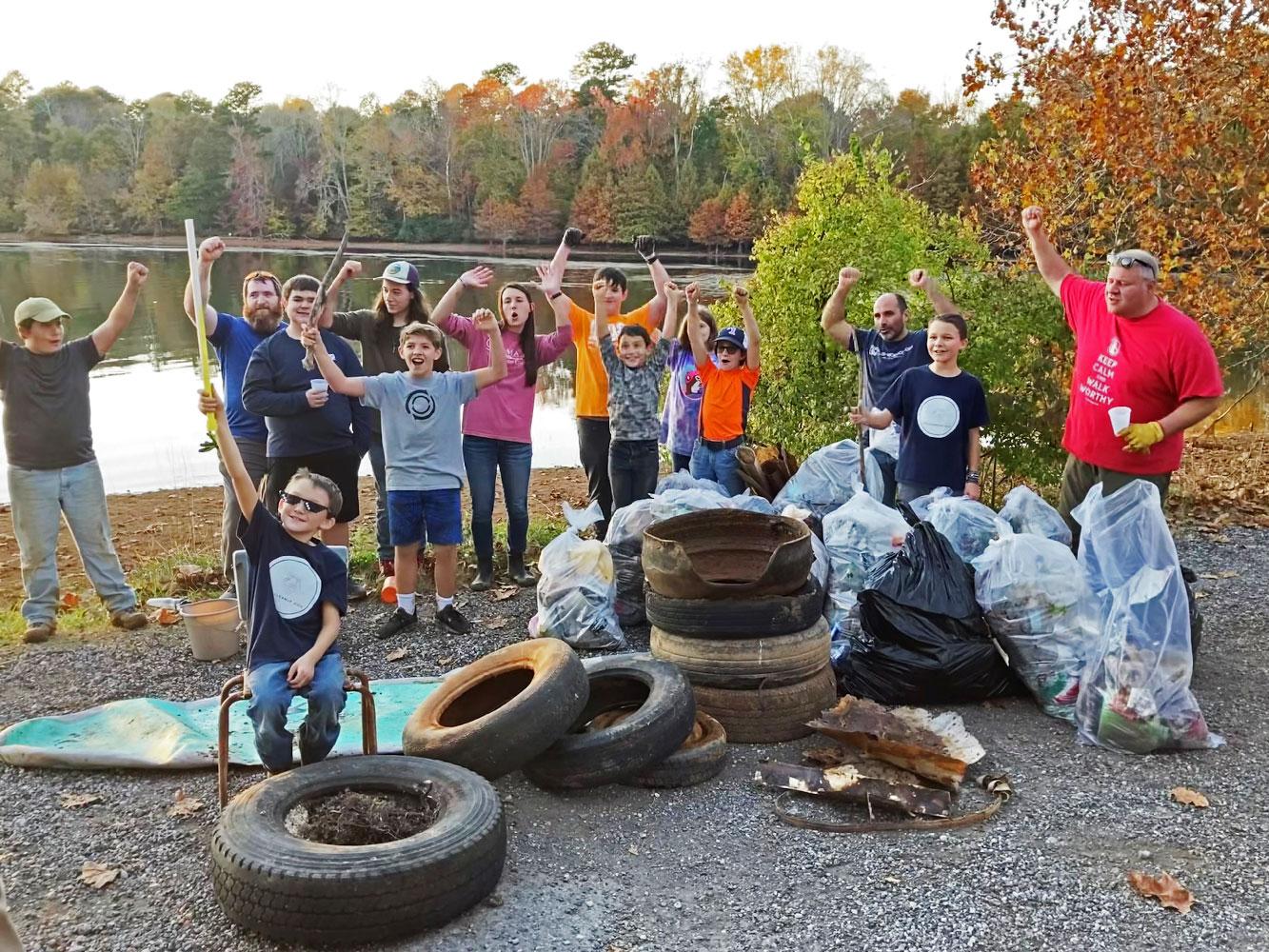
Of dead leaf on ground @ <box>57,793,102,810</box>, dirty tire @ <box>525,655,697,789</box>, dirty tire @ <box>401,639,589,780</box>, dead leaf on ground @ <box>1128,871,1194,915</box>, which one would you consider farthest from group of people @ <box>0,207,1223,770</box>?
dead leaf on ground @ <box>1128,871,1194,915</box>

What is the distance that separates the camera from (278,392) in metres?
5.55

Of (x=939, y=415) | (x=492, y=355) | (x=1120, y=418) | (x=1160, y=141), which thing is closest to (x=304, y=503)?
(x=492, y=355)

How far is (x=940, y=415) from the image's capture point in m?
5.57

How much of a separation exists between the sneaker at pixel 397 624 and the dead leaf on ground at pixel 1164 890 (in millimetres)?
3764

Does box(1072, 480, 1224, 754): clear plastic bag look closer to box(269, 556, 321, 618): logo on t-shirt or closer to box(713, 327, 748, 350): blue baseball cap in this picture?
box(713, 327, 748, 350): blue baseball cap

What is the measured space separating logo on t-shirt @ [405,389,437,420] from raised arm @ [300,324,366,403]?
244 millimetres

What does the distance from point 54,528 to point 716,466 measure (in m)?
4.00

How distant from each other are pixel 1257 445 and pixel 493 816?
40.4 feet

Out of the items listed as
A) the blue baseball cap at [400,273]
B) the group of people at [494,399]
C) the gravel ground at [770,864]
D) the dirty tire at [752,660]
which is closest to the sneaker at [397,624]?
the group of people at [494,399]

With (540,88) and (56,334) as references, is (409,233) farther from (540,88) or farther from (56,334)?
(56,334)

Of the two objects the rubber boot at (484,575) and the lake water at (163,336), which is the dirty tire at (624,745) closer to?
the rubber boot at (484,575)

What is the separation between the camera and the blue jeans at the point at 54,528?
19.1 ft

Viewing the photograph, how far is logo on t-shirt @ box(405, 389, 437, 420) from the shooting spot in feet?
17.8

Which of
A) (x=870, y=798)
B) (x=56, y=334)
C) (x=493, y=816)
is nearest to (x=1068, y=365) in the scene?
(x=870, y=798)
